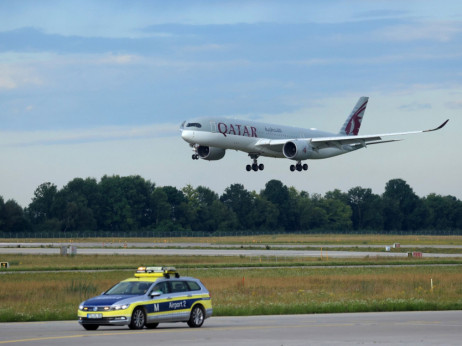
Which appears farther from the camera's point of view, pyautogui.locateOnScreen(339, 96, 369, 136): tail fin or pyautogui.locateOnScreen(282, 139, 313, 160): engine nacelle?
pyautogui.locateOnScreen(339, 96, 369, 136): tail fin

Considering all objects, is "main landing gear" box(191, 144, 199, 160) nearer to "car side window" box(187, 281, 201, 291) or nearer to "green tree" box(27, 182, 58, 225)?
"car side window" box(187, 281, 201, 291)

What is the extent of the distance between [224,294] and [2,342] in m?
19.6

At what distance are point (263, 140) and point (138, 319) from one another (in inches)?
1937

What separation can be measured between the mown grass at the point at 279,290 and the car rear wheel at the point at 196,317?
5.67m

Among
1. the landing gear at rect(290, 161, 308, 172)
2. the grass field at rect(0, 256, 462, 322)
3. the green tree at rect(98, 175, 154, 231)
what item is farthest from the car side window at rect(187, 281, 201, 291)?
the green tree at rect(98, 175, 154, 231)

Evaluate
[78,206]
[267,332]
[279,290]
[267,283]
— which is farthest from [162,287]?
[78,206]

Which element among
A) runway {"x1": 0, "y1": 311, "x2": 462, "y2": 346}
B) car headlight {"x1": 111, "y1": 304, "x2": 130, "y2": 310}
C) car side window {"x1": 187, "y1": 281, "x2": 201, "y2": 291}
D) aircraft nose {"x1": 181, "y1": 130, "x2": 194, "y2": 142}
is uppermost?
aircraft nose {"x1": 181, "y1": 130, "x2": 194, "y2": 142}

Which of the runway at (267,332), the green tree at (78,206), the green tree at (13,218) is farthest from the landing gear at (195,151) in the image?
the green tree at (78,206)

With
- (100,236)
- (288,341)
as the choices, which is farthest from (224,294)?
(100,236)

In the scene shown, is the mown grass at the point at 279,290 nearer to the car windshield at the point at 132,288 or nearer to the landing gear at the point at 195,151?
the car windshield at the point at 132,288

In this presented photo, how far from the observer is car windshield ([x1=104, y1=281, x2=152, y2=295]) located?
25000mm

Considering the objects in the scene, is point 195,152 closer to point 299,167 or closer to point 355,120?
point 299,167

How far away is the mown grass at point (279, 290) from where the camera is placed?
109ft

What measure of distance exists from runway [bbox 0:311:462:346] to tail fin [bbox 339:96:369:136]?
6303 cm
